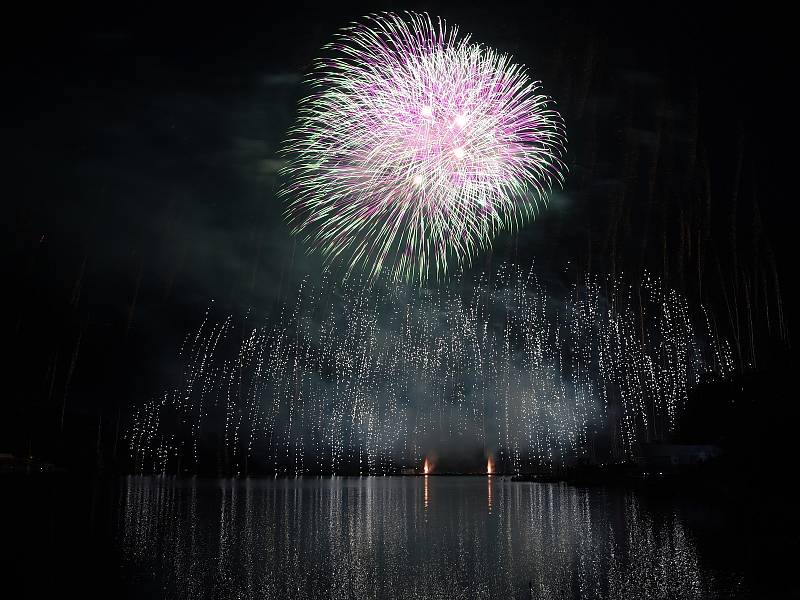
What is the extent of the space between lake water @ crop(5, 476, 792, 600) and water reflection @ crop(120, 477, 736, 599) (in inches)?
2.4

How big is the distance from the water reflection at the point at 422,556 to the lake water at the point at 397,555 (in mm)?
61

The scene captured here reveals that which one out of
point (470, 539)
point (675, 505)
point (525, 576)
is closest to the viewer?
point (525, 576)

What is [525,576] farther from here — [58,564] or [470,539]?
[58,564]

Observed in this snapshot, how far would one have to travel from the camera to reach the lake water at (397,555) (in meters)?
21.8

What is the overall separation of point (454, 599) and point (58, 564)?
15.8m

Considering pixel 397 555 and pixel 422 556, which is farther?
pixel 397 555

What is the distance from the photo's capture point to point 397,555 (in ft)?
96.1

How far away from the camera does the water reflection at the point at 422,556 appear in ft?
71.5

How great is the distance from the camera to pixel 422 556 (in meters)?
29.0

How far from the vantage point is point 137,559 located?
2869cm

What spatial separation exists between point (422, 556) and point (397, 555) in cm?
106

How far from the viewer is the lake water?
21.8m

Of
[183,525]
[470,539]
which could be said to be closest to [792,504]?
[470,539]

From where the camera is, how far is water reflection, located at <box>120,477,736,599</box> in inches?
858
